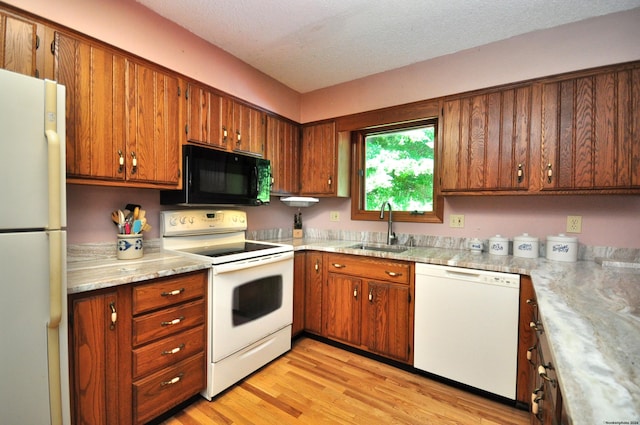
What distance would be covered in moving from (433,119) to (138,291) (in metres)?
2.54

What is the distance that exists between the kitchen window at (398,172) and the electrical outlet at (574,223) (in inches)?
33.4

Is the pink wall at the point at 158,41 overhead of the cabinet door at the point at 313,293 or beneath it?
overhead

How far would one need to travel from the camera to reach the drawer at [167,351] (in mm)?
1456

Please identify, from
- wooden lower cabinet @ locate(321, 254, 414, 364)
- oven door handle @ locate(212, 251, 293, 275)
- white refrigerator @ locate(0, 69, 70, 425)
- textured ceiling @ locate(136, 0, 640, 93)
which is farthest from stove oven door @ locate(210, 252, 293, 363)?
textured ceiling @ locate(136, 0, 640, 93)

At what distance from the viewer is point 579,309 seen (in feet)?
3.23

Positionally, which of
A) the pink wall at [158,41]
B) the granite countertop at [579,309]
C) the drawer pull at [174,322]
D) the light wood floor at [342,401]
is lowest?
the light wood floor at [342,401]

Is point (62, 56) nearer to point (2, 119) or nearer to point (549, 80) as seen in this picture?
point (2, 119)

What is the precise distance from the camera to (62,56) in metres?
1.40

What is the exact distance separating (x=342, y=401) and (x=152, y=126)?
2124mm

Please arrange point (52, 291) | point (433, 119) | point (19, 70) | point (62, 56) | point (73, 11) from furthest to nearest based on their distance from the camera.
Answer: point (433, 119), point (73, 11), point (62, 56), point (19, 70), point (52, 291)

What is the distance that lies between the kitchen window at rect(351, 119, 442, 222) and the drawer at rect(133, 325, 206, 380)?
5.93ft

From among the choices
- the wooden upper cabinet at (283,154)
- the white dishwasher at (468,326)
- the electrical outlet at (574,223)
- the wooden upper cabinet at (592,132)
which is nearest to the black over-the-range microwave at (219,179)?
the wooden upper cabinet at (283,154)

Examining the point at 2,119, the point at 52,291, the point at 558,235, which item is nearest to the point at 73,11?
the point at 2,119

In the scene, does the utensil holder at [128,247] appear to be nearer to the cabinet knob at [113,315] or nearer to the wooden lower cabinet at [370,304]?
the cabinet knob at [113,315]
